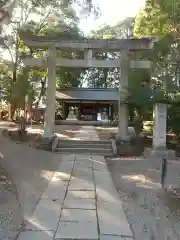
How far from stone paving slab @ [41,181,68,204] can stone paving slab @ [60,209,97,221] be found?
60 centimetres

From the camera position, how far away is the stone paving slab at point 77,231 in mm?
4430

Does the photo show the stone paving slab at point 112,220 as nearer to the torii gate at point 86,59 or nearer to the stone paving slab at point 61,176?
the stone paving slab at point 61,176

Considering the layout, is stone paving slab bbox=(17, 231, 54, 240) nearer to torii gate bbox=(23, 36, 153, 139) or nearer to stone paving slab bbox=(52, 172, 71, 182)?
stone paving slab bbox=(52, 172, 71, 182)

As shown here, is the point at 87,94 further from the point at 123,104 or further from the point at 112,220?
the point at 112,220

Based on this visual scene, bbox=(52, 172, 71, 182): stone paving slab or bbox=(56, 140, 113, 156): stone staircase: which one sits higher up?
bbox=(56, 140, 113, 156): stone staircase

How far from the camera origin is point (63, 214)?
5.37m

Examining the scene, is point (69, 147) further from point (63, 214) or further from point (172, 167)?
point (63, 214)

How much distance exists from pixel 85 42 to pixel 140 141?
16.2 feet

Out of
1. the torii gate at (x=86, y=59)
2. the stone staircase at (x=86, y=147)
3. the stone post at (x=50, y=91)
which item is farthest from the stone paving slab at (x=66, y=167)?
the stone post at (x=50, y=91)

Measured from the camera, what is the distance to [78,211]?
5551 mm

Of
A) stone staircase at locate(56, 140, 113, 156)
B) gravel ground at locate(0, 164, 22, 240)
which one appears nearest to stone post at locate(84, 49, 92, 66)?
stone staircase at locate(56, 140, 113, 156)

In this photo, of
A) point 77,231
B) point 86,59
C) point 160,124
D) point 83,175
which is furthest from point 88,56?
point 77,231

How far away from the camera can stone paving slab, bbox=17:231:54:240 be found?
436 cm

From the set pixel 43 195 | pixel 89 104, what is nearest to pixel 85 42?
pixel 43 195
